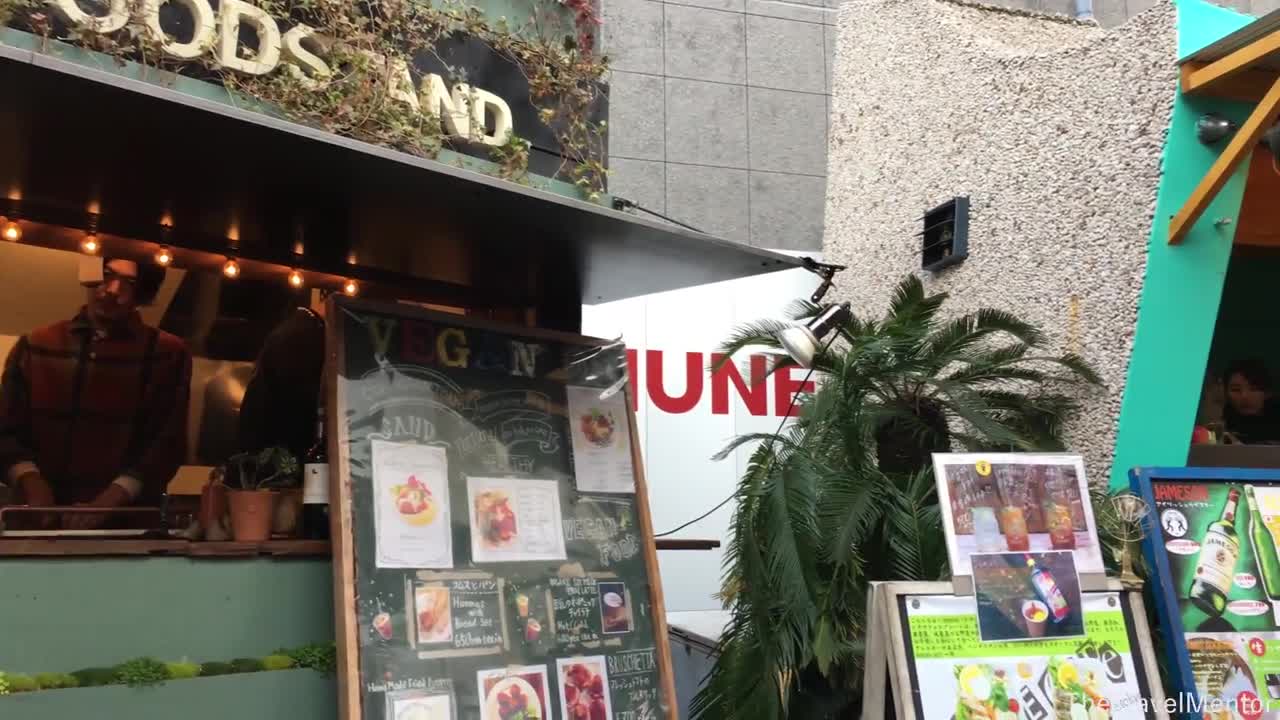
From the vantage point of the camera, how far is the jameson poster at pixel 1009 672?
3.22m

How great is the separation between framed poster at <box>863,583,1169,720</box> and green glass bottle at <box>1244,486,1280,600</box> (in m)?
0.77

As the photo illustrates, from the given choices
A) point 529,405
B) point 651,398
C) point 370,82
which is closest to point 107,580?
point 529,405

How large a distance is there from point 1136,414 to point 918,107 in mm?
2962

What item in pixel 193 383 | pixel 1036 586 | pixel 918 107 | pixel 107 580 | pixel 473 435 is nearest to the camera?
pixel 107 580

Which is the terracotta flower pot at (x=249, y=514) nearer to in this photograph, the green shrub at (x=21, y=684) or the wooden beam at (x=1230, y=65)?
the green shrub at (x=21, y=684)

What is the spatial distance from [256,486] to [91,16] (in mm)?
1725

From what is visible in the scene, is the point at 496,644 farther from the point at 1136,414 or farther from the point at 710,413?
the point at 710,413

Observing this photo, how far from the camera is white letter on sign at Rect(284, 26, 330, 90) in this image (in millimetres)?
3830

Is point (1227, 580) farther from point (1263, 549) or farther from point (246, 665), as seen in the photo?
point (246, 665)

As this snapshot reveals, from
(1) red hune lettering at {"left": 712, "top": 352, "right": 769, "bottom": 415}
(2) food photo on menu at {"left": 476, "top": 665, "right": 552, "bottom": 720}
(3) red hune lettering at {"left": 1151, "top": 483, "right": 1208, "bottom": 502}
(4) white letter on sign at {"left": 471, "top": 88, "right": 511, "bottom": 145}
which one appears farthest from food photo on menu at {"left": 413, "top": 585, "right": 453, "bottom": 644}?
(1) red hune lettering at {"left": 712, "top": 352, "right": 769, "bottom": 415}

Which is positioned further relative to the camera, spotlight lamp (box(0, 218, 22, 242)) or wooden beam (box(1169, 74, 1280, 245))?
spotlight lamp (box(0, 218, 22, 242))

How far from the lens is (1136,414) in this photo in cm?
464

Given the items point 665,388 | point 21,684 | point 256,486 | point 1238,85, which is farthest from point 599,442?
point 665,388

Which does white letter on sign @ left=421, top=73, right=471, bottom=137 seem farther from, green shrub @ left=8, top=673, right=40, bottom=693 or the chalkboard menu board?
green shrub @ left=8, top=673, right=40, bottom=693
